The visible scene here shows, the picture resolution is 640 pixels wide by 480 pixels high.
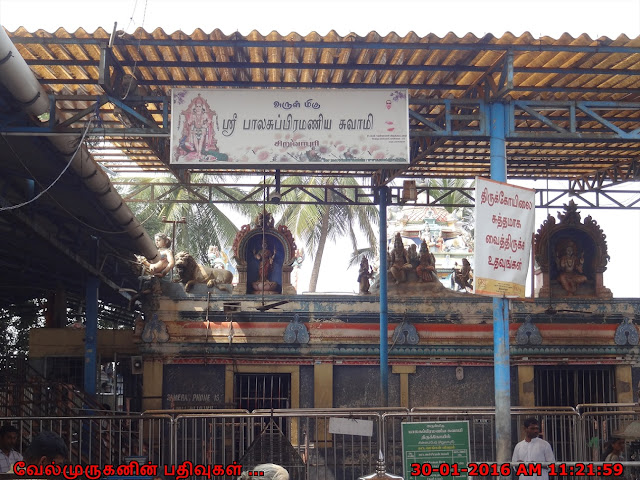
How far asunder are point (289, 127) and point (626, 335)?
35.9 feet

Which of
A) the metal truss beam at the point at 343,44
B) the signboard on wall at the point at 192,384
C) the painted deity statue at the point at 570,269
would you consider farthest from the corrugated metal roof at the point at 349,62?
the signboard on wall at the point at 192,384

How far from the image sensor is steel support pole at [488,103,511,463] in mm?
11672

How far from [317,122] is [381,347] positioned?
7039 mm

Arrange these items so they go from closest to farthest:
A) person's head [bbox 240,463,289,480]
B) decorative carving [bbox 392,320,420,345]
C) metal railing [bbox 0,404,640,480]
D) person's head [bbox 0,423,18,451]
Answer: person's head [bbox 240,463,289,480], person's head [bbox 0,423,18,451], metal railing [bbox 0,404,640,480], decorative carving [bbox 392,320,420,345]

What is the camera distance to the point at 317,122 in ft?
39.7

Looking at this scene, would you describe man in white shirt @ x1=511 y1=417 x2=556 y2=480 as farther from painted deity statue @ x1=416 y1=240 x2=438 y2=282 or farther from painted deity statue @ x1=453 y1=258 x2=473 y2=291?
painted deity statue @ x1=453 y1=258 x2=473 y2=291

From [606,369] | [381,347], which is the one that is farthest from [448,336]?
[606,369]

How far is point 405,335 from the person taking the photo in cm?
1864

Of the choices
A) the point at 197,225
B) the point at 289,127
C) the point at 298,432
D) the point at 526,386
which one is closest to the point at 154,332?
the point at 298,432

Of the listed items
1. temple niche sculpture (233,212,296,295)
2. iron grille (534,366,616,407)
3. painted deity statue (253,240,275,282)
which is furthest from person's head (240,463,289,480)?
iron grille (534,366,616,407)

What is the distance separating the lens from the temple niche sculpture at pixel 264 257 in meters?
19.5

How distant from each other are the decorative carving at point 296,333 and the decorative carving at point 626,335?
282 inches
